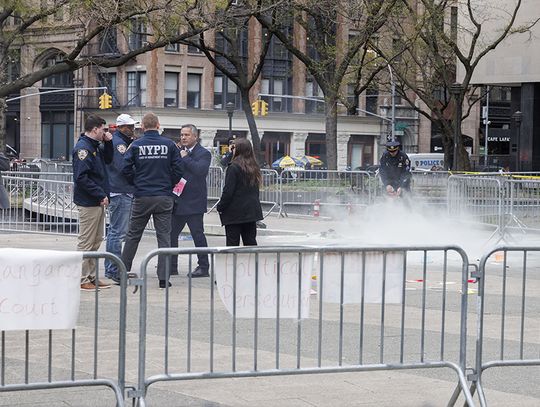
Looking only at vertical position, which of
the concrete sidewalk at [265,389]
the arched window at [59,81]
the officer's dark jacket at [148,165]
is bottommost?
the concrete sidewalk at [265,389]

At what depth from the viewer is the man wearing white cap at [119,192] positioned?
499 inches

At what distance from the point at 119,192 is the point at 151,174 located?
109cm

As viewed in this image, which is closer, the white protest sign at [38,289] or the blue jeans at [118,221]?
the white protest sign at [38,289]

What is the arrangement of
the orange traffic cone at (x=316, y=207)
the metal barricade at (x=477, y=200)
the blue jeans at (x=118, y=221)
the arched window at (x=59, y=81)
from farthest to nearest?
the arched window at (x=59, y=81), the orange traffic cone at (x=316, y=207), the metal barricade at (x=477, y=200), the blue jeans at (x=118, y=221)

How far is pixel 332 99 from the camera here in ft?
113

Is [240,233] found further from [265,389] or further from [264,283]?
[264,283]

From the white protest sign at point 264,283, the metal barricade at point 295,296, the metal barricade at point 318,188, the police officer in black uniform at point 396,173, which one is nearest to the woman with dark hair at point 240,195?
the metal barricade at point 295,296

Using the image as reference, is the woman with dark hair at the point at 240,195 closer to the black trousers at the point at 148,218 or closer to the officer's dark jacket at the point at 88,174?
the black trousers at the point at 148,218

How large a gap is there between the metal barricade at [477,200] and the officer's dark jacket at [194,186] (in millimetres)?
6647

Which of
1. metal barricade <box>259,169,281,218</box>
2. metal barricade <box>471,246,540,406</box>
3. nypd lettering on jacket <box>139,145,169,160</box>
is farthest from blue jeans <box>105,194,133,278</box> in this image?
metal barricade <box>259,169,281,218</box>

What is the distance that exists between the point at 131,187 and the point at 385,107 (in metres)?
60.6

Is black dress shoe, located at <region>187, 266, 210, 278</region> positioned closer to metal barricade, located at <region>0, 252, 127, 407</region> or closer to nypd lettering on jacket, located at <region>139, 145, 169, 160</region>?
nypd lettering on jacket, located at <region>139, 145, 169, 160</region>

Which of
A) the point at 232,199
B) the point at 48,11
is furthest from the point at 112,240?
the point at 48,11

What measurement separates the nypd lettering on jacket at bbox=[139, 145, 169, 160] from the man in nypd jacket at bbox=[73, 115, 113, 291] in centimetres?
44
